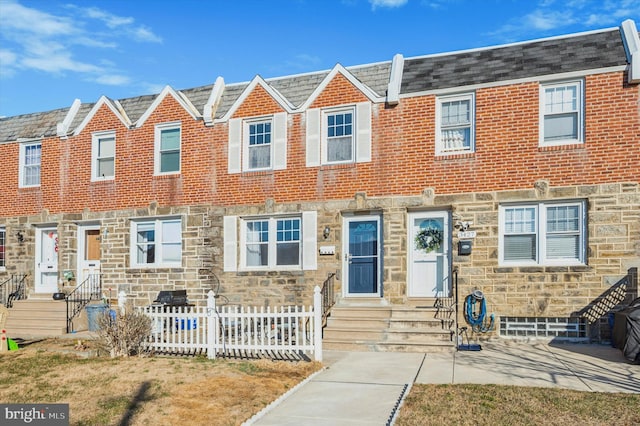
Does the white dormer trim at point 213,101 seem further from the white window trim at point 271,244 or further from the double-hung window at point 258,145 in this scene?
the white window trim at point 271,244

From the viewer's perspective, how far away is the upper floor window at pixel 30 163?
19578 millimetres

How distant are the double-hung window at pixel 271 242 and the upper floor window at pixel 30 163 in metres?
7.80

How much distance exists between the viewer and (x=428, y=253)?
1463cm

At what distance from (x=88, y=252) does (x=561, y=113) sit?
1390 centimetres

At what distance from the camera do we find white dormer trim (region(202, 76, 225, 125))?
17.0 metres

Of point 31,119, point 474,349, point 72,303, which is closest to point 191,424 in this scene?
point 474,349

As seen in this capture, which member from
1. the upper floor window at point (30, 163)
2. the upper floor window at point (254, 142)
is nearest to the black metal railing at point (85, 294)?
the upper floor window at point (30, 163)

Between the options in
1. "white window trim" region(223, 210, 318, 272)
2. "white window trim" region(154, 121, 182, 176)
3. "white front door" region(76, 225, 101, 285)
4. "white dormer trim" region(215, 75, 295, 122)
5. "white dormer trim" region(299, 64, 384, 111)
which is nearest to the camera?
"white dormer trim" region(299, 64, 384, 111)

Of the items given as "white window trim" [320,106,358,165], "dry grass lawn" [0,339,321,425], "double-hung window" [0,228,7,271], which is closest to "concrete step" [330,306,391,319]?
"dry grass lawn" [0,339,321,425]

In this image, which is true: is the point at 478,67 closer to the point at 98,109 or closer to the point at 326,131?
the point at 326,131

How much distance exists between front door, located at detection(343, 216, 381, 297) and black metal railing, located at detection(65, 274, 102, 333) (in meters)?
7.47

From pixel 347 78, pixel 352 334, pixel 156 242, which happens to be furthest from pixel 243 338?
pixel 347 78

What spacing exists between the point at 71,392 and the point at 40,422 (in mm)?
1352

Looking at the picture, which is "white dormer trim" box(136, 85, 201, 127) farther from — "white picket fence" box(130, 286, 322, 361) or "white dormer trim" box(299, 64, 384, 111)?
"white picket fence" box(130, 286, 322, 361)
